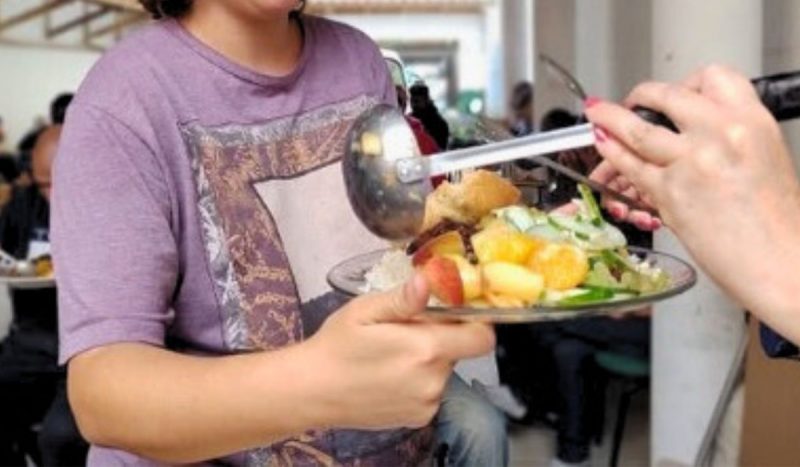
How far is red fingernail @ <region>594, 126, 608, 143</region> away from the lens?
0.54 metres


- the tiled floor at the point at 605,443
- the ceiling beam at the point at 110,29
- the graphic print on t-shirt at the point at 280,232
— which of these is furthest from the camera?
the ceiling beam at the point at 110,29

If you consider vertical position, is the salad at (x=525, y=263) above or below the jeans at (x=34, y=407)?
above

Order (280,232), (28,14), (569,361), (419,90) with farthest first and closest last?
1. (28,14)
2. (569,361)
3. (419,90)
4. (280,232)

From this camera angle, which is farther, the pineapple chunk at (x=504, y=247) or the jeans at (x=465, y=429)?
the jeans at (x=465, y=429)

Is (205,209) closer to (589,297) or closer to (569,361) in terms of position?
(589,297)

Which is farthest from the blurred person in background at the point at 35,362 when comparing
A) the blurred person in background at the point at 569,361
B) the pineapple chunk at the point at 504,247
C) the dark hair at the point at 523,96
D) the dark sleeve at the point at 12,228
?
the dark hair at the point at 523,96

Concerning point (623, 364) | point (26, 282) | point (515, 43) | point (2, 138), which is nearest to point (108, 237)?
point (26, 282)

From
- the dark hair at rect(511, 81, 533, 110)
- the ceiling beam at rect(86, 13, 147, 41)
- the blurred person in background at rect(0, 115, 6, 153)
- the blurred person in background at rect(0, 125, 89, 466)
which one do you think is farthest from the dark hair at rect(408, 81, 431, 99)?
the ceiling beam at rect(86, 13, 147, 41)

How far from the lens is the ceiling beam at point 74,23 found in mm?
8258

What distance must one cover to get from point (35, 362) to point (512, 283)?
2106 millimetres

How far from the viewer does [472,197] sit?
0.77 metres

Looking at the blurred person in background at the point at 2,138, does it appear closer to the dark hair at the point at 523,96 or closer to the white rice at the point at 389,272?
the dark hair at the point at 523,96

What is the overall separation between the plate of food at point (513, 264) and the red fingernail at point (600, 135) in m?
0.11

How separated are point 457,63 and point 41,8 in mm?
5444
